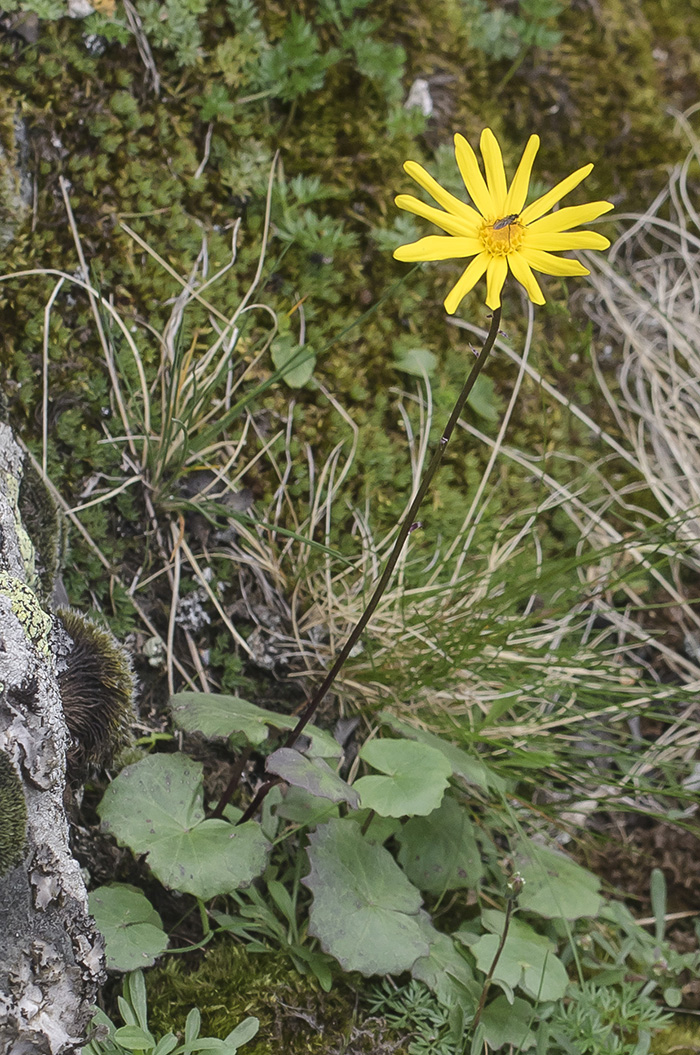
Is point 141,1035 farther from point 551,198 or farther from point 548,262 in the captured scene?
point 551,198

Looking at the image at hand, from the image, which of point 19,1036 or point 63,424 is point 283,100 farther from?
point 19,1036

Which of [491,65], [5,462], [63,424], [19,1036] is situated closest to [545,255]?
[5,462]

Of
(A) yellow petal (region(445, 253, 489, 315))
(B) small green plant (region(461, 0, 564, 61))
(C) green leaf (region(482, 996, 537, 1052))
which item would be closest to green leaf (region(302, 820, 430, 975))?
(C) green leaf (region(482, 996, 537, 1052))

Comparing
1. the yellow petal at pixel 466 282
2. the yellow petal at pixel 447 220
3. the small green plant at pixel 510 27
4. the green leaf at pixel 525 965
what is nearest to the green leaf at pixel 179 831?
the green leaf at pixel 525 965

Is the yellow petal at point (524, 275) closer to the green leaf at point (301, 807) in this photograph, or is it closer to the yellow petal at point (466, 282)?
the yellow petal at point (466, 282)

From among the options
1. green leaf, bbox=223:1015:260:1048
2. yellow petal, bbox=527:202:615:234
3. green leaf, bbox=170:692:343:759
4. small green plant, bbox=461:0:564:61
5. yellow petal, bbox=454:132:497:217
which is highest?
small green plant, bbox=461:0:564:61

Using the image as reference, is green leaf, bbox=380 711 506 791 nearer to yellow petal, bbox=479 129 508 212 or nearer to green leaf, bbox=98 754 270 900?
green leaf, bbox=98 754 270 900
